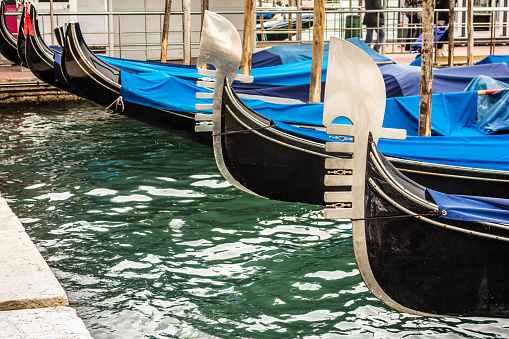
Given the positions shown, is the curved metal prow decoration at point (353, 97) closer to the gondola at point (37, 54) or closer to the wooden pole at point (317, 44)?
the wooden pole at point (317, 44)

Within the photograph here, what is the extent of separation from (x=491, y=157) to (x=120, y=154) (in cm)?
476

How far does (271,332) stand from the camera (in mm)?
3645

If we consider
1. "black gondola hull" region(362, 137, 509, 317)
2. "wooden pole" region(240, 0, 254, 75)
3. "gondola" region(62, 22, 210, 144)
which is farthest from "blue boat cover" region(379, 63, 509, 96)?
"black gondola hull" region(362, 137, 509, 317)

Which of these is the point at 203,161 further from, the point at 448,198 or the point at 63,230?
the point at 448,198

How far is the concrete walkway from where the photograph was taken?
2934mm

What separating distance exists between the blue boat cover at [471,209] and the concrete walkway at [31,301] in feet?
5.58

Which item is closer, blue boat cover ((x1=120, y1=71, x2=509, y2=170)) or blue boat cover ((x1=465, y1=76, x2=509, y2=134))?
blue boat cover ((x1=120, y1=71, x2=509, y2=170))

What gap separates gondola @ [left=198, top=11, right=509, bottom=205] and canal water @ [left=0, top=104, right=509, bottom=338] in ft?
1.21

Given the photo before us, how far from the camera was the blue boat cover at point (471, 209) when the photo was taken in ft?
10.2

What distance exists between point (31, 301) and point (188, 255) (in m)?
1.65

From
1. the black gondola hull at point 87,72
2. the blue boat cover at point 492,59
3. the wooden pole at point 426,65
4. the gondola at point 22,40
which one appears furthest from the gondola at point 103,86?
the blue boat cover at point 492,59

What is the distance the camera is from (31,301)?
3.24m

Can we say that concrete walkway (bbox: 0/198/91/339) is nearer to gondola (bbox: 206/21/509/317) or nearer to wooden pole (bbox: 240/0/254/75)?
gondola (bbox: 206/21/509/317)

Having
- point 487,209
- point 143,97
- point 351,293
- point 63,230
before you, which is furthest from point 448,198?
point 143,97
